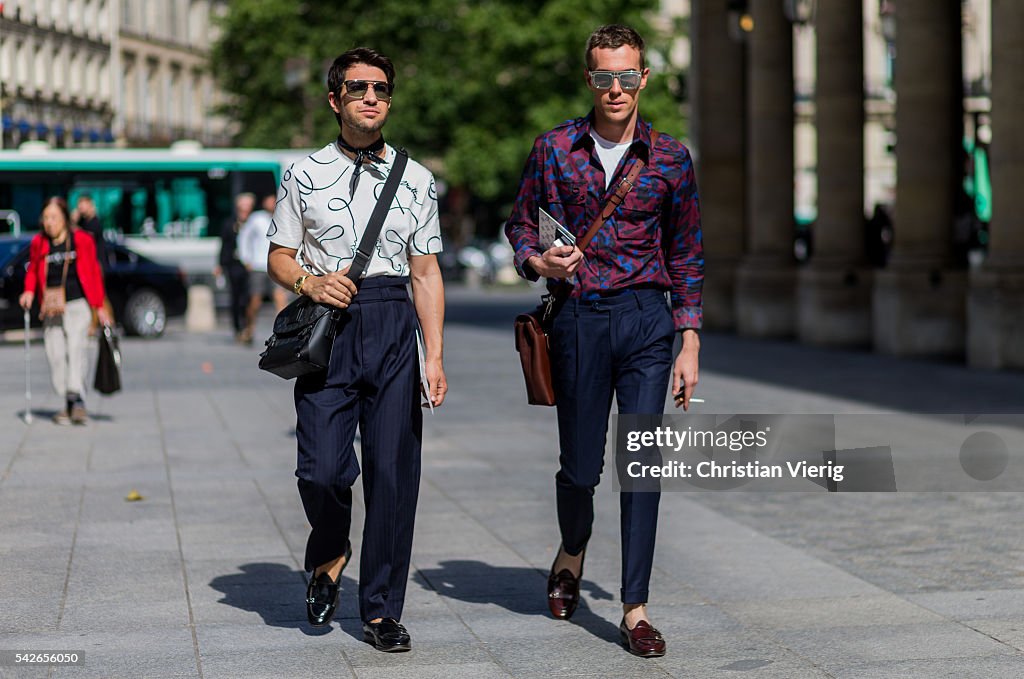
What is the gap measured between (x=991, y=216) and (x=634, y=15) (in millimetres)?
39262

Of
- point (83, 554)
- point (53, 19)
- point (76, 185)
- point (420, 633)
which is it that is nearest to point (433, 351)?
point (420, 633)

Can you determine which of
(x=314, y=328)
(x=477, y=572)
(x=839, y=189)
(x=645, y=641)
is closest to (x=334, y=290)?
(x=314, y=328)

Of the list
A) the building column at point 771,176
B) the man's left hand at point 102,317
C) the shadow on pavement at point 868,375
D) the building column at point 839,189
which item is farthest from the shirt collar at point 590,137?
the building column at point 771,176

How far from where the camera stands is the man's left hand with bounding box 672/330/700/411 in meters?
6.20

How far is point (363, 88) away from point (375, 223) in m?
0.43

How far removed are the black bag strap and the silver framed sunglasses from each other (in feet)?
2.20

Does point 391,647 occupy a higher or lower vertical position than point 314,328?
lower

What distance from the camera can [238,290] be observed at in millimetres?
25078

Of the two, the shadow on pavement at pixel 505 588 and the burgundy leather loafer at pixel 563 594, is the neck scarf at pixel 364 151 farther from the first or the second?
the shadow on pavement at pixel 505 588

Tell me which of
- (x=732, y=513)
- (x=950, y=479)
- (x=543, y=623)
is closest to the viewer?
(x=543, y=623)

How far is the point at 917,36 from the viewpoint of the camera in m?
20.0

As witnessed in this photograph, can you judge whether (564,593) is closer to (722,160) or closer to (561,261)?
(561,261)

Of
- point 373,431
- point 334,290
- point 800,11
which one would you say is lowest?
point 373,431

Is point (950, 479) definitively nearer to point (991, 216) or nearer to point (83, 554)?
point (83, 554)
